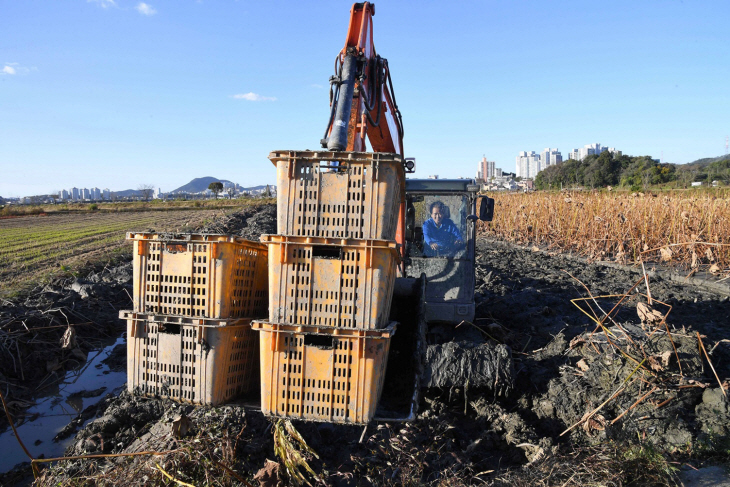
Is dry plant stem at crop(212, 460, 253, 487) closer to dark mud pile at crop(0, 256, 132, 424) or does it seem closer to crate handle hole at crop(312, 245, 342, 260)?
crate handle hole at crop(312, 245, 342, 260)

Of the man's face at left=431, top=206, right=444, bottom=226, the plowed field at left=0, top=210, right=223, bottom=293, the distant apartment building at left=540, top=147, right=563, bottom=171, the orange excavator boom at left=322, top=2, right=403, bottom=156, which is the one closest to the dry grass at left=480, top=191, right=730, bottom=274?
the man's face at left=431, top=206, right=444, bottom=226

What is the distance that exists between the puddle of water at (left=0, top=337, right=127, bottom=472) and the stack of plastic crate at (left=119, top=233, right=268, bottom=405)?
6.13ft

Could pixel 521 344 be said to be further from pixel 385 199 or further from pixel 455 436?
pixel 385 199

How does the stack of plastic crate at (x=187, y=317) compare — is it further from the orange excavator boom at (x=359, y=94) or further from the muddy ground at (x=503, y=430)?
the orange excavator boom at (x=359, y=94)

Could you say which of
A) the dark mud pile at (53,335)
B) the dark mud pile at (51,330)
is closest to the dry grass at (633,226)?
the dark mud pile at (53,335)

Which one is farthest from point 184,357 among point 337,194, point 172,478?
point 337,194

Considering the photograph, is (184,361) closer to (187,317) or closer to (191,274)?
(187,317)

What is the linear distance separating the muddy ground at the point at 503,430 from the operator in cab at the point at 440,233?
1082mm

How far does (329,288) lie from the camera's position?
10.5 feet

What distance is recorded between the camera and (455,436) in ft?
13.9

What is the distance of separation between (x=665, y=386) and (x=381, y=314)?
298cm

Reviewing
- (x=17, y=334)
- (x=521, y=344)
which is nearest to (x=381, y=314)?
(x=521, y=344)

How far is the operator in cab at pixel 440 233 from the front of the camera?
623cm

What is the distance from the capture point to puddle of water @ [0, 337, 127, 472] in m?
4.46
